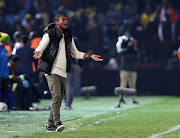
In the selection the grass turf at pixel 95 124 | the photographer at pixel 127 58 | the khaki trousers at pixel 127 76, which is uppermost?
the photographer at pixel 127 58

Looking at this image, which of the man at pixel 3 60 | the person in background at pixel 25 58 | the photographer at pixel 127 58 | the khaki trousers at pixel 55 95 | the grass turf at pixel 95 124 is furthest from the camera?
the photographer at pixel 127 58

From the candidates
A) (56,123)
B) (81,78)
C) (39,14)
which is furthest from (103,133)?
(39,14)

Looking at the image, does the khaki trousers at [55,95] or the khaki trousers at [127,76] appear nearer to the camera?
the khaki trousers at [55,95]

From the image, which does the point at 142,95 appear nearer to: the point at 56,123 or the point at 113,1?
the point at 113,1

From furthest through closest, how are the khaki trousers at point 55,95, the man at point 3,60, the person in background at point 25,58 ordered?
the person in background at point 25,58 → the man at point 3,60 → the khaki trousers at point 55,95

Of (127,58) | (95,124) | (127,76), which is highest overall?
(127,58)

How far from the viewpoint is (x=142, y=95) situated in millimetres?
24609

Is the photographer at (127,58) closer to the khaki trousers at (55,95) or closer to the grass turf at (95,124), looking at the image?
Answer: the grass turf at (95,124)

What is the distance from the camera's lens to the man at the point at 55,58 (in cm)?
1009

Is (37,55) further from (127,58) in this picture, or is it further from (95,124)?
(127,58)

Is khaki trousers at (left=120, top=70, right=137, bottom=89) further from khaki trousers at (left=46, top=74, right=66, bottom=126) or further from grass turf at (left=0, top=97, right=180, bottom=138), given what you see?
khaki trousers at (left=46, top=74, right=66, bottom=126)

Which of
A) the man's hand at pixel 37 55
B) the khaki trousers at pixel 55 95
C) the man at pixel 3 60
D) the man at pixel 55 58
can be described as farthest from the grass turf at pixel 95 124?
the man's hand at pixel 37 55

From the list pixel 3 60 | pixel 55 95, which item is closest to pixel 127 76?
pixel 3 60

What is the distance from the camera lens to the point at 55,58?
10.2 meters
